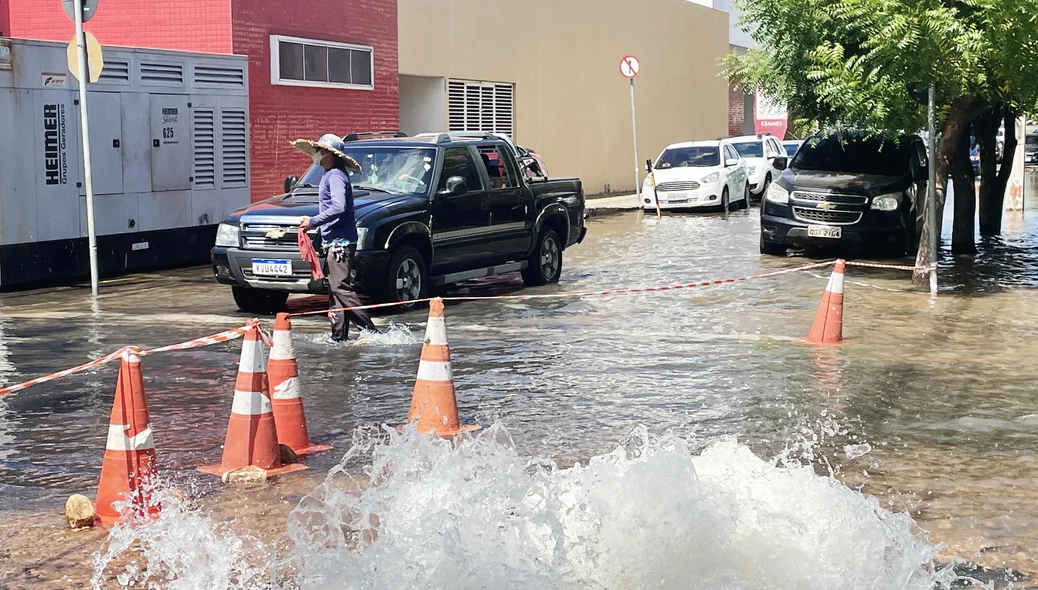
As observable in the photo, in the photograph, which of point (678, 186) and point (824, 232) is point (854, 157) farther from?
point (678, 186)

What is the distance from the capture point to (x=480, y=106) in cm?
3012

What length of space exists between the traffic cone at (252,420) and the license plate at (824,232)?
12.8 m

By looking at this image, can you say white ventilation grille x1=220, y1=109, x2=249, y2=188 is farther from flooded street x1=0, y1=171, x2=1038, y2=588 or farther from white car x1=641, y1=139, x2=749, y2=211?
white car x1=641, y1=139, x2=749, y2=211

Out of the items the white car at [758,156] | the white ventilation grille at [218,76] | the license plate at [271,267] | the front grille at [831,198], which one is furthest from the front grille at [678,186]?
the license plate at [271,267]

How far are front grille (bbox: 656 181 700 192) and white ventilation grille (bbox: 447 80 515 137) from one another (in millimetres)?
3833

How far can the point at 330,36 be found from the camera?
24.0 m

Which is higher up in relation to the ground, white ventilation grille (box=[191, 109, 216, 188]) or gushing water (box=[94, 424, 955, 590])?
white ventilation grille (box=[191, 109, 216, 188])

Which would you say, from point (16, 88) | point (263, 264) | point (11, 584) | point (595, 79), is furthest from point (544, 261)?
point (595, 79)

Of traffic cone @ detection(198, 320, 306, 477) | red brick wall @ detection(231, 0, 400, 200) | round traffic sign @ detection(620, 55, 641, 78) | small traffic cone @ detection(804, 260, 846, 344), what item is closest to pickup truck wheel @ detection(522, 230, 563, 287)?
small traffic cone @ detection(804, 260, 846, 344)

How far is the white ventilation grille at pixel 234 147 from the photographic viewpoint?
20.0m

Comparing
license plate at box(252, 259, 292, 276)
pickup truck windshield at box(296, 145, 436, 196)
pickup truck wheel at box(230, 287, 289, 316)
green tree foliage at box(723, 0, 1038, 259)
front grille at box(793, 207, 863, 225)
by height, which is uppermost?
green tree foliage at box(723, 0, 1038, 259)

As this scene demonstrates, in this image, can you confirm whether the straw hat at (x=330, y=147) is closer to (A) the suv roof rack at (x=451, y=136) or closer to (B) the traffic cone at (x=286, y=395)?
(A) the suv roof rack at (x=451, y=136)

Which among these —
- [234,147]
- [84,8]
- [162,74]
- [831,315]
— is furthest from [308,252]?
[234,147]

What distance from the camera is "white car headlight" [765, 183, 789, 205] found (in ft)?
63.0
